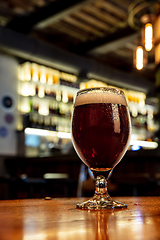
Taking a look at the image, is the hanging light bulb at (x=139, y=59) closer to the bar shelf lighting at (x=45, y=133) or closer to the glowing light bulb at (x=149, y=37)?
the glowing light bulb at (x=149, y=37)

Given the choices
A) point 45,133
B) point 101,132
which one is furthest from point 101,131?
point 45,133

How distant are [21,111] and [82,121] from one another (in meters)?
6.82

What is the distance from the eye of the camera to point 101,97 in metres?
0.60

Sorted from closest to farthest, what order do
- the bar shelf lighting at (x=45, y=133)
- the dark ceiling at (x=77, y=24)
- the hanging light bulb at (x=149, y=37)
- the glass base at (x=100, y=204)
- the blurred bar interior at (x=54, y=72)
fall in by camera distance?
1. the glass base at (x=100, y=204)
2. the hanging light bulb at (x=149, y=37)
3. the blurred bar interior at (x=54, y=72)
4. the dark ceiling at (x=77, y=24)
5. the bar shelf lighting at (x=45, y=133)

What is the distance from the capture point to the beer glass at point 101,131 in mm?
568

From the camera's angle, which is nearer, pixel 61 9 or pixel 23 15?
pixel 61 9

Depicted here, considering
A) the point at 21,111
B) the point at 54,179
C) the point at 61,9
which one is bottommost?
the point at 54,179

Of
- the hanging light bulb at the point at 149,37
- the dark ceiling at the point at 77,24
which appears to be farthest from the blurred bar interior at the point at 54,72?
the hanging light bulb at the point at 149,37

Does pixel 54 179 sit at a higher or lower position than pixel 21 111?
lower

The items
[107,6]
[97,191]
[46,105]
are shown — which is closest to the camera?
[97,191]

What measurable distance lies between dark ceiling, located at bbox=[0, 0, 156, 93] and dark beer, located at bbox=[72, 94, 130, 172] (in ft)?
16.6

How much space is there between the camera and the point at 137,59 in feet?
14.6

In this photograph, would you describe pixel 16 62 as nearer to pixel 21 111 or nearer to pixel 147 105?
pixel 21 111

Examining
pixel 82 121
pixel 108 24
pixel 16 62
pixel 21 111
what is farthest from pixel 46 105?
pixel 82 121
